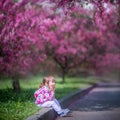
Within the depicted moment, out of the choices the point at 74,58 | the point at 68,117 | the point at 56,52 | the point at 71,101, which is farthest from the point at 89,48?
the point at 68,117

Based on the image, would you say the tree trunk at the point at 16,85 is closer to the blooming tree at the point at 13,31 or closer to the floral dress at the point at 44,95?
the blooming tree at the point at 13,31

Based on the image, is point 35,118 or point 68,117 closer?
point 35,118

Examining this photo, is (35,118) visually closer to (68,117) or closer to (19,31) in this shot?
(68,117)

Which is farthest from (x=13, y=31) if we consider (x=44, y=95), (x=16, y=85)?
(x=44, y=95)

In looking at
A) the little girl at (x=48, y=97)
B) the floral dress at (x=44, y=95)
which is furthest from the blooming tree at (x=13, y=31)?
the floral dress at (x=44, y=95)

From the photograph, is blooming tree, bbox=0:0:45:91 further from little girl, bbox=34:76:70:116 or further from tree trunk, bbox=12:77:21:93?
little girl, bbox=34:76:70:116

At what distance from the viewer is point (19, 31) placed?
69.8 ft

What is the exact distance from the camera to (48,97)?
15.0 meters

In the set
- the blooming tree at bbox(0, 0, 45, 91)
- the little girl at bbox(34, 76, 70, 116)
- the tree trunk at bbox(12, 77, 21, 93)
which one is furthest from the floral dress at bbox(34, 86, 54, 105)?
the tree trunk at bbox(12, 77, 21, 93)

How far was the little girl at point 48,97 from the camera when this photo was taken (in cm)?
1494

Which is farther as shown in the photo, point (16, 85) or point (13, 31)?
point (16, 85)

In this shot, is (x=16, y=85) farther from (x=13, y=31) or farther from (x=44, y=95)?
(x=44, y=95)

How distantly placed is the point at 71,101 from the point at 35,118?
10.3m

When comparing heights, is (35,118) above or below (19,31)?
below
